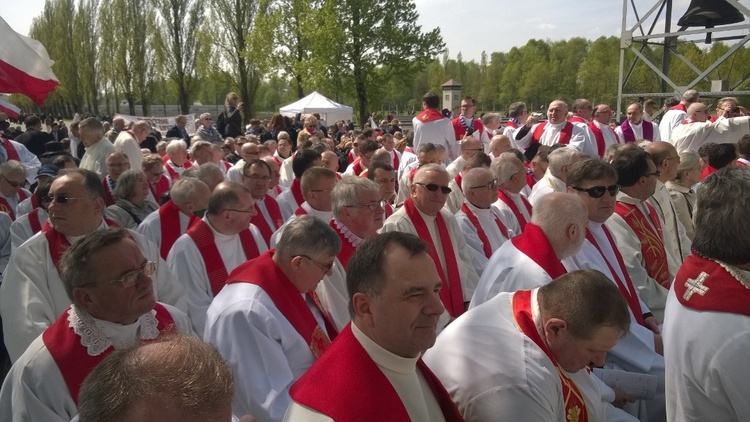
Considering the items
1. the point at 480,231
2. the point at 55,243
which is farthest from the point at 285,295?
the point at 480,231

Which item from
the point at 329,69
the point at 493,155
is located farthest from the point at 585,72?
the point at 493,155

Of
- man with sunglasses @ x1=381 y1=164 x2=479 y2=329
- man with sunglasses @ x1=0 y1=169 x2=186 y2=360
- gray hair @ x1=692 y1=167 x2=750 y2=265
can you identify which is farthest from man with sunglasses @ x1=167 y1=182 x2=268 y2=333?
gray hair @ x1=692 y1=167 x2=750 y2=265

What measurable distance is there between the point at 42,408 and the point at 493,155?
265 inches

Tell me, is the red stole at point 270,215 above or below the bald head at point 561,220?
below

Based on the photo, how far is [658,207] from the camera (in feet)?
16.8

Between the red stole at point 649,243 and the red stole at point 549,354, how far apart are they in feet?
8.30

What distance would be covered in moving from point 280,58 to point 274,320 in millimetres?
32902

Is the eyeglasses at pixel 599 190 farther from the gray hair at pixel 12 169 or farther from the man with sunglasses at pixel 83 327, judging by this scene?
the gray hair at pixel 12 169

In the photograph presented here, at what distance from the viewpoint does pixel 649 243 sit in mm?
4652

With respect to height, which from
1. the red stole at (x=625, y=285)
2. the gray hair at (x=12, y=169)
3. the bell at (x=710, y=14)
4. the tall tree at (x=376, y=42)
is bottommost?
the red stole at (x=625, y=285)

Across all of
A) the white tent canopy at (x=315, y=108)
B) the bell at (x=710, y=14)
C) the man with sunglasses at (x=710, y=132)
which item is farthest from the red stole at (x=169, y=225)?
the white tent canopy at (x=315, y=108)

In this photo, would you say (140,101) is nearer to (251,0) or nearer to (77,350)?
(251,0)

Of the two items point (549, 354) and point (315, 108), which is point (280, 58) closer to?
point (315, 108)

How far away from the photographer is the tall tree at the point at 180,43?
4191 centimetres
